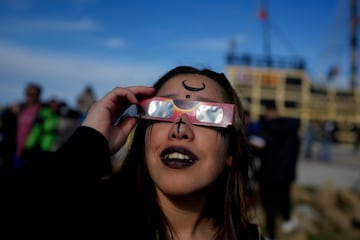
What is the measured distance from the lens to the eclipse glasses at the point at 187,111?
1.74 m

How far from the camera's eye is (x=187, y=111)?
5.75ft

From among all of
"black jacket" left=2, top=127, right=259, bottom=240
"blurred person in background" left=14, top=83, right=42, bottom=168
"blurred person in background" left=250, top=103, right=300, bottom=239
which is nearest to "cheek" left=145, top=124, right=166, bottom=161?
"black jacket" left=2, top=127, right=259, bottom=240

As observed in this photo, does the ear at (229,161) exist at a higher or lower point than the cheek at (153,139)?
lower

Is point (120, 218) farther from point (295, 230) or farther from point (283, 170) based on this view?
point (295, 230)

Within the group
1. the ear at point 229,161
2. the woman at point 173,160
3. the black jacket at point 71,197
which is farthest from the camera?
the ear at point 229,161

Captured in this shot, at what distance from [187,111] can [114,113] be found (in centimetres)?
33

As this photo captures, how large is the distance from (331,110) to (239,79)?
784 centimetres

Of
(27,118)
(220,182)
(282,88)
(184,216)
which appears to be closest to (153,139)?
(184,216)

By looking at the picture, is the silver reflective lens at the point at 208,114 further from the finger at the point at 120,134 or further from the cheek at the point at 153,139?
the finger at the point at 120,134

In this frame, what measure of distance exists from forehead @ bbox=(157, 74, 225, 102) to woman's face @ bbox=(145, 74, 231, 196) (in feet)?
0.05

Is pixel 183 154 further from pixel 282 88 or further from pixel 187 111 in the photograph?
pixel 282 88

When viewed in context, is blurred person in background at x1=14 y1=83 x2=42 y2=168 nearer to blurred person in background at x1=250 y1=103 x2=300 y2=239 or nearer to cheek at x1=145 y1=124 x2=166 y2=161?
blurred person in background at x1=250 y1=103 x2=300 y2=239

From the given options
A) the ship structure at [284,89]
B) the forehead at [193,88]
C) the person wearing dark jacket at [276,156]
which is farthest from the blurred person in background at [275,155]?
the ship structure at [284,89]

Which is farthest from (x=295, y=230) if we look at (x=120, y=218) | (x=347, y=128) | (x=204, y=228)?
(x=347, y=128)
